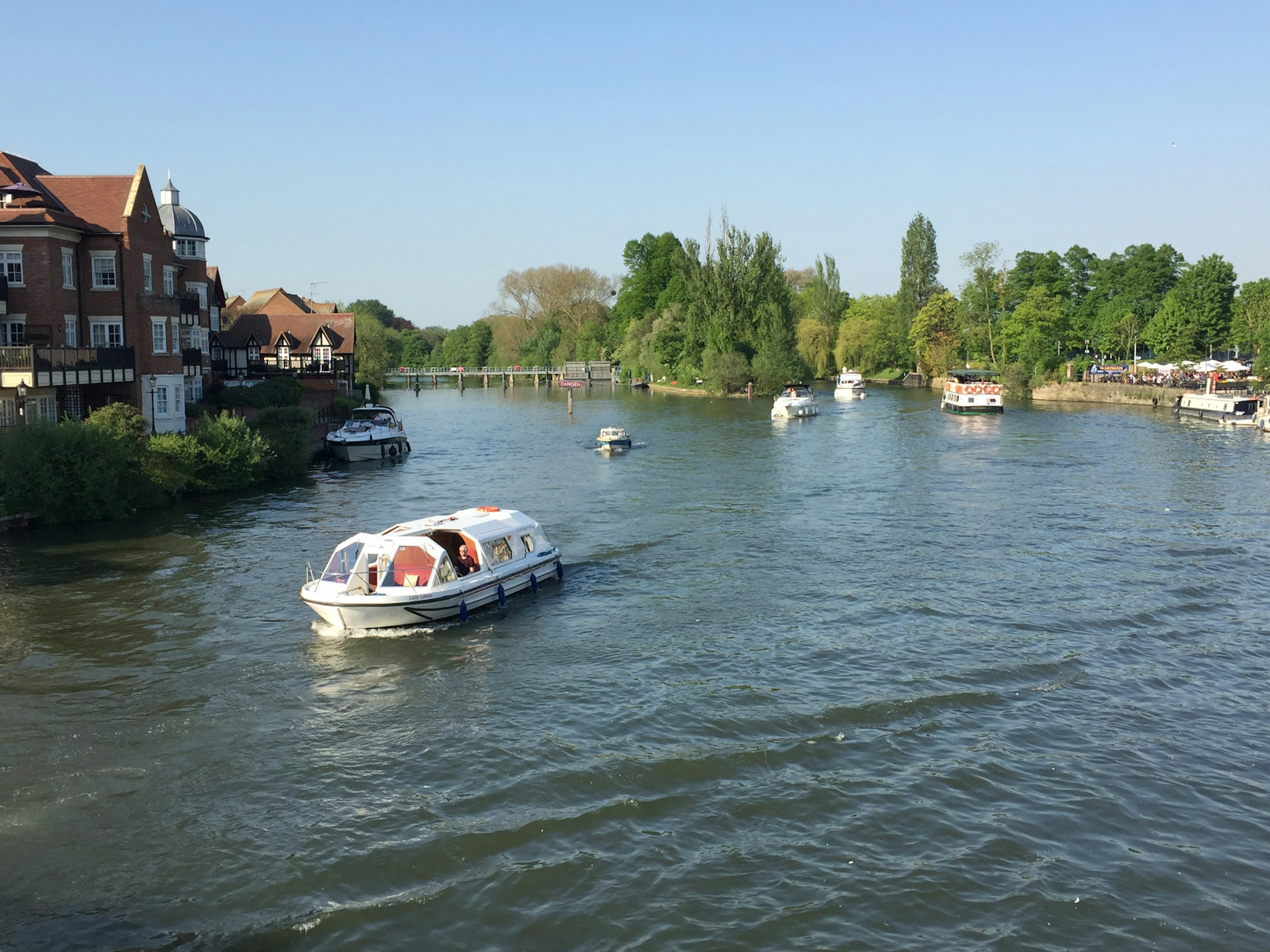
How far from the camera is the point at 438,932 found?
44.0ft

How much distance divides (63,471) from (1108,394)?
3872 inches

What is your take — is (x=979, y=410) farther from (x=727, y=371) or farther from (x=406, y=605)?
(x=406, y=605)

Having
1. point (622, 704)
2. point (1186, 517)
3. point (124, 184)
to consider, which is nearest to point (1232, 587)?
point (1186, 517)

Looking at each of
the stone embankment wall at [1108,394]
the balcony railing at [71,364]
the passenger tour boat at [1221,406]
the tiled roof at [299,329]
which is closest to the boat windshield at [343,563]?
the balcony railing at [71,364]

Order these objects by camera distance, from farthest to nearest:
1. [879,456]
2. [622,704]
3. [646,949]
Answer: [879,456] < [622,704] < [646,949]

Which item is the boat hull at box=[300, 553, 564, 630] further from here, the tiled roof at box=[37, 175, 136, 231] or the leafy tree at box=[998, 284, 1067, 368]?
the leafy tree at box=[998, 284, 1067, 368]

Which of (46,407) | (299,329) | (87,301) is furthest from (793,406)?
(46,407)

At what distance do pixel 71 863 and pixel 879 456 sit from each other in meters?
52.9

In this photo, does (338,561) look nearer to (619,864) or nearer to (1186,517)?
(619,864)

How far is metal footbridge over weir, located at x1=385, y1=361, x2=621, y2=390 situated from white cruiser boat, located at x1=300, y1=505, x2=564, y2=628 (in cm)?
12060

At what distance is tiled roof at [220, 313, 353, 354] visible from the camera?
9131cm

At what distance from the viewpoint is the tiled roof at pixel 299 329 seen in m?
91.3

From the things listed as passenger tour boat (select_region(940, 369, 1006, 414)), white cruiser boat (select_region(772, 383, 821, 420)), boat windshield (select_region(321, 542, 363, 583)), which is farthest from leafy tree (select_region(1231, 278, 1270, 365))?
boat windshield (select_region(321, 542, 363, 583))

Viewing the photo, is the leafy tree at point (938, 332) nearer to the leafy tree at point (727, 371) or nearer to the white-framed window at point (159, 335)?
the leafy tree at point (727, 371)
